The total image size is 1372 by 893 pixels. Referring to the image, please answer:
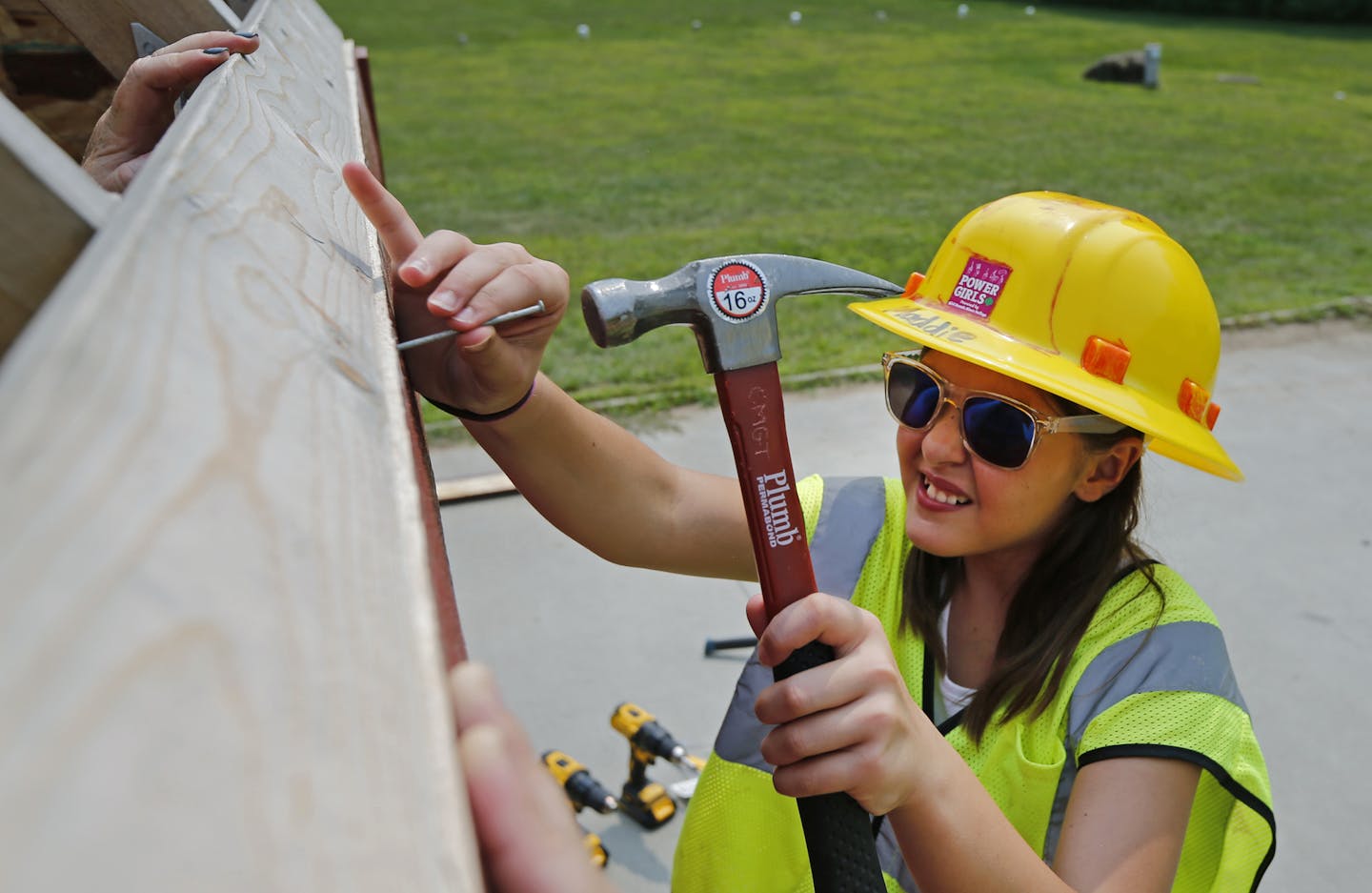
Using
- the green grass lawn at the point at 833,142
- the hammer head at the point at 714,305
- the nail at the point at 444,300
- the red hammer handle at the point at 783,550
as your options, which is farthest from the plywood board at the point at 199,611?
the green grass lawn at the point at 833,142

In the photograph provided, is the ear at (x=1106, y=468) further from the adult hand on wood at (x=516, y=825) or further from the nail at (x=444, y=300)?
the adult hand on wood at (x=516, y=825)

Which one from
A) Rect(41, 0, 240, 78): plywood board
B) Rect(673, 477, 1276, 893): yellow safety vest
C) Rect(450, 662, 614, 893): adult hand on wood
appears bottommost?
Rect(673, 477, 1276, 893): yellow safety vest

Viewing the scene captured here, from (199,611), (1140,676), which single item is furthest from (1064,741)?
(199,611)

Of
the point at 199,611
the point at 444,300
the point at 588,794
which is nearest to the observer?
the point at 199,611

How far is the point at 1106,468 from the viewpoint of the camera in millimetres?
1963

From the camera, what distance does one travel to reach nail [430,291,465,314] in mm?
1235

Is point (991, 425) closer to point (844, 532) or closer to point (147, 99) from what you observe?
point (844, 532)

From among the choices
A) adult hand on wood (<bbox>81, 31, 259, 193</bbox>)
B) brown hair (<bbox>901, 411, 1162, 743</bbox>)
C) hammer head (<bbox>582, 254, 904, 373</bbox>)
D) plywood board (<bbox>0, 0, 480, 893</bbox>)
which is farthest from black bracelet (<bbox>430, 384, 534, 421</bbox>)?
plywood board (<bbox>0, 0, 480, 893</bbox>)

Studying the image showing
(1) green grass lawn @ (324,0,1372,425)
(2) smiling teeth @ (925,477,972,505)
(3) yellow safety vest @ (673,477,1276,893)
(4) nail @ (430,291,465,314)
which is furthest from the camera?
(1) green grass lawn @ (324,0,1372,425)

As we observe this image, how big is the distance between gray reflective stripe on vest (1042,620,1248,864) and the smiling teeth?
32 centimetres

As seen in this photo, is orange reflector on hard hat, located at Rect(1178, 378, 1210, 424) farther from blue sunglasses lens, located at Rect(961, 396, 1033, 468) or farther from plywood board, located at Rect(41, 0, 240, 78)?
plywood board, located at Rect(41, 0, 240, 78)

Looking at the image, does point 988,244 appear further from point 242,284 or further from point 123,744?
point 123,744

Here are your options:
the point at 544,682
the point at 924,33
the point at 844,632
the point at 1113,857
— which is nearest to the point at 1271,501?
the point at 544,682

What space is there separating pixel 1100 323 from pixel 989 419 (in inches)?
11.2
